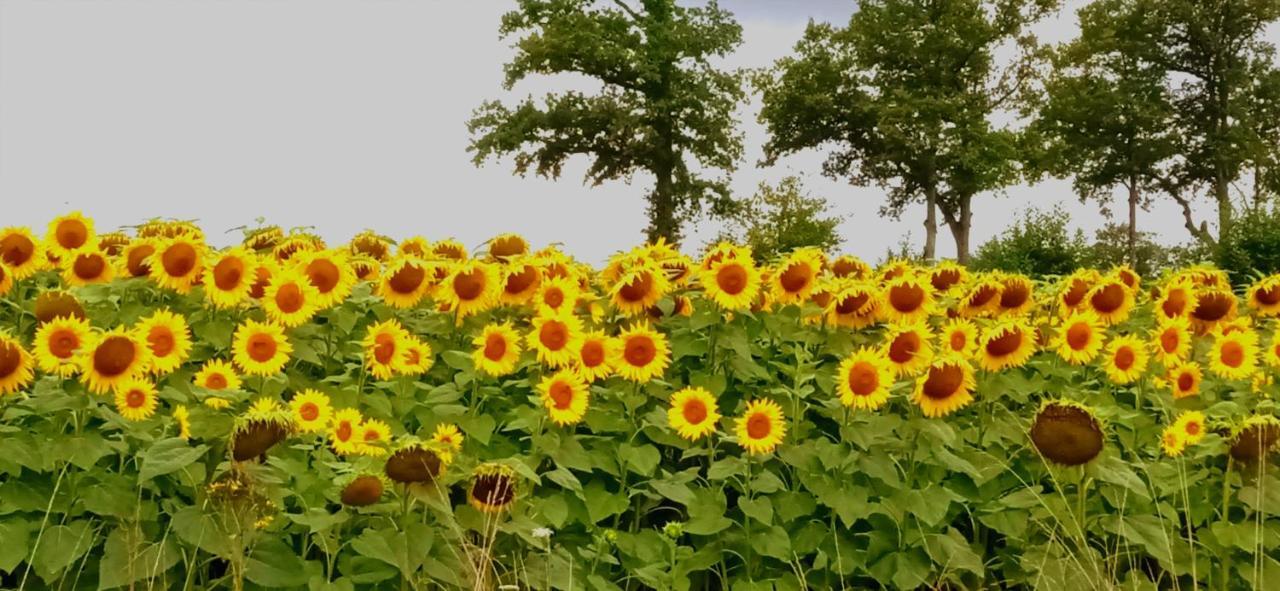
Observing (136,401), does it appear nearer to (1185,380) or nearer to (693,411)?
(693,411)

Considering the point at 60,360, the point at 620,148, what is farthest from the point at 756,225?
the point at 60,360

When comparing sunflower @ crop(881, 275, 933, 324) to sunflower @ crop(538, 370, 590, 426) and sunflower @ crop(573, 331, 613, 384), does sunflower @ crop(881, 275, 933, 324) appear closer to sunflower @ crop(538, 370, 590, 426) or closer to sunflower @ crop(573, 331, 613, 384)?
sunflower @ crop(573, 331, 613, 384)

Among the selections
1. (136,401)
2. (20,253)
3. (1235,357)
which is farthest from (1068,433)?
(20,253)

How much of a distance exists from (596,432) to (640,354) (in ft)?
1.23

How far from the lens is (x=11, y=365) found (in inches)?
138

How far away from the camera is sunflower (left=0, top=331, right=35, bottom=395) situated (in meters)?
3.50

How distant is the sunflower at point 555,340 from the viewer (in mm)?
4191

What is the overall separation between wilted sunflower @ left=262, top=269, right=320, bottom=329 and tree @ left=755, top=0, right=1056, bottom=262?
1163 inches

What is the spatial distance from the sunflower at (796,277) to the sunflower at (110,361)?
2419 mm

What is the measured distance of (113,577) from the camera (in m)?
3.46

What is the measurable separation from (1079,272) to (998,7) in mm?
32488

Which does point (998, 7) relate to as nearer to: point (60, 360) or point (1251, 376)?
point (1251, 376)

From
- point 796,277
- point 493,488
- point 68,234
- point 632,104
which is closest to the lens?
point 493,488

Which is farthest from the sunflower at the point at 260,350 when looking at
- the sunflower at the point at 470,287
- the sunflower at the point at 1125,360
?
the sunflower at the point at 1125,360
